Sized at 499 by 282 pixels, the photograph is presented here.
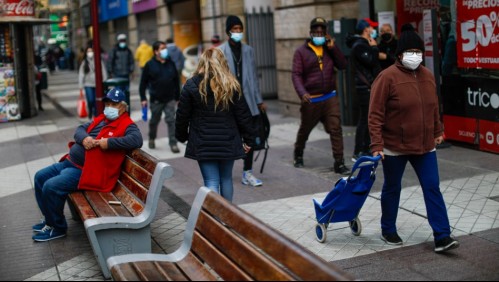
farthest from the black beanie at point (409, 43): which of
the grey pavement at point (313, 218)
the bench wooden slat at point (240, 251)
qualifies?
the bench wooden slat at point (240, 251)

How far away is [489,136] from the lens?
10250 mm

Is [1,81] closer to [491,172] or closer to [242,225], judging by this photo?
[491,172]

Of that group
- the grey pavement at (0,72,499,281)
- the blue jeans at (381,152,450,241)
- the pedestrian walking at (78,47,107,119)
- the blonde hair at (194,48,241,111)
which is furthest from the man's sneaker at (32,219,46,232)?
the pedestrian walking at (78,47,107,119)

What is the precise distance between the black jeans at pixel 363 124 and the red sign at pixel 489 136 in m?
1.51

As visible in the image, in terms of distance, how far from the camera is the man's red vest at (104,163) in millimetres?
6949

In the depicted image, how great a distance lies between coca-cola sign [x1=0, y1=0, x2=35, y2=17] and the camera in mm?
18203

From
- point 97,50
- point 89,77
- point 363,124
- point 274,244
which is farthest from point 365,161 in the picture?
point 89,77

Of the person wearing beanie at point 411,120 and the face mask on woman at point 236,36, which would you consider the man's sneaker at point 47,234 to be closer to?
the person wearing beanie at point 411,120

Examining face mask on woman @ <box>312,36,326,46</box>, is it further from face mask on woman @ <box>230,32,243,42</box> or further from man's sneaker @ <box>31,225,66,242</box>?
man's sneaker @ <box>31,225,66,242</box>

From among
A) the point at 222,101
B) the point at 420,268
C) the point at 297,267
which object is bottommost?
the point at 420,268

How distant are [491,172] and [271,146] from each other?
13.5 feet

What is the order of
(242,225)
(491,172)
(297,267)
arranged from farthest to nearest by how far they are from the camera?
(491,172), (242,225), (297,267)

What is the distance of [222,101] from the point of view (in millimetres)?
6828

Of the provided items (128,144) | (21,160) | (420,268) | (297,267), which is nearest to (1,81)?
(21,160)
